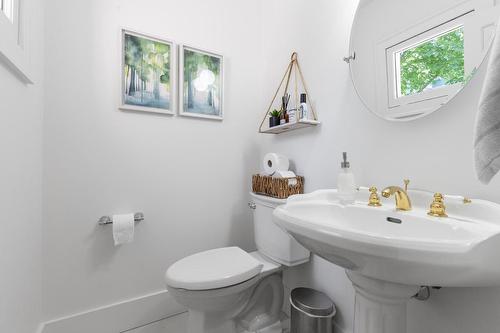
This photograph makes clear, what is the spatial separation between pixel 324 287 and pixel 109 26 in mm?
1858

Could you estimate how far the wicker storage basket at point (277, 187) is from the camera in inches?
46.8

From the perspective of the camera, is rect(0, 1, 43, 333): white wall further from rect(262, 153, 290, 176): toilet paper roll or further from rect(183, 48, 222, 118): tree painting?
rect(262, 153, 290, 176): toilet paper roll

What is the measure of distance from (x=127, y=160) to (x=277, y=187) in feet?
2.91

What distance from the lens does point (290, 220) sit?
1.96ft

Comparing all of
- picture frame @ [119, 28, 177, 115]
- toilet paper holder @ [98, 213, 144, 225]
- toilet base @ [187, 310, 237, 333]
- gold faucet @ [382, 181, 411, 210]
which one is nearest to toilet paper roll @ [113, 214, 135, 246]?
toilet paper holder @ [98, 213, 144, 225]

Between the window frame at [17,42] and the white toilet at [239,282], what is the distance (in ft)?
3.07

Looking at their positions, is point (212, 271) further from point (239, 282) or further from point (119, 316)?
point (119, 316)

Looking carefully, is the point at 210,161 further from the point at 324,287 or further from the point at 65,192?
the point at 324,287

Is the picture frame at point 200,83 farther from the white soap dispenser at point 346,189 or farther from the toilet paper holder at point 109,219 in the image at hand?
the white soap dispenser at point 346,189

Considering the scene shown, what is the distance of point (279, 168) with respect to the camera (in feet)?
4.11

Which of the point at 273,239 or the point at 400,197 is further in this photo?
the point at 273,239

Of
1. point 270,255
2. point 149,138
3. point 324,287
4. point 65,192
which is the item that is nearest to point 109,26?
point 149,138

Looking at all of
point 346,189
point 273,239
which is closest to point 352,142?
point 346,189

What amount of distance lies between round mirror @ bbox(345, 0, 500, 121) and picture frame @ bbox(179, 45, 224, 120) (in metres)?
0.87
